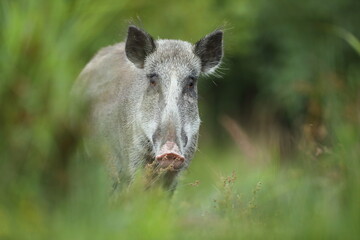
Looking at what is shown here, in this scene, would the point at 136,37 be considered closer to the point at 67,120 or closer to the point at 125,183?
the point at 125,183

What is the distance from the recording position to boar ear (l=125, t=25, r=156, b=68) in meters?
8.49

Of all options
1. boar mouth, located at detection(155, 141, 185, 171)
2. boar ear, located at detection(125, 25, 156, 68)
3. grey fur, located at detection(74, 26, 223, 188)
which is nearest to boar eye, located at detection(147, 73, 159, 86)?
grey fur, located at detection(74, 26, 223, 188)

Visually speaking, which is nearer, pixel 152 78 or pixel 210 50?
pixel 152 78

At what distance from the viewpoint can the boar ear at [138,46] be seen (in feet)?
27.9

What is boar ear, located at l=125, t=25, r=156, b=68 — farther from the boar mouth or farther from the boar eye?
the boar mouth

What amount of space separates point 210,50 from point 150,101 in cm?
83

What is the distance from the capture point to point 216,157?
1650 centimetres

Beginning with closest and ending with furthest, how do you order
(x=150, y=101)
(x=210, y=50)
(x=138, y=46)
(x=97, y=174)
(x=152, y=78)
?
1. (x=97, y=174)
2. (x=150, y=101)
3. (x=152, y=78)
4. (x=138, y=46)
5. (x=210, y=50)

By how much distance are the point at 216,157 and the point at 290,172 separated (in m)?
9.13

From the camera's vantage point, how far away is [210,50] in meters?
8.75

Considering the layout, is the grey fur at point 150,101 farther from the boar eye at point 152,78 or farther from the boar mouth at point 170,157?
the boar mouth at point 170,157

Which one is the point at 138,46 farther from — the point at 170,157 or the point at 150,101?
the point at 170,157

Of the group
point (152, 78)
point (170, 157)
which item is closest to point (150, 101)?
point (152, 78)

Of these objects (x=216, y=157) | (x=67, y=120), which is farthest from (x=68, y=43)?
(x=216, y=157)
